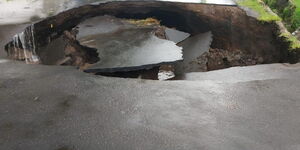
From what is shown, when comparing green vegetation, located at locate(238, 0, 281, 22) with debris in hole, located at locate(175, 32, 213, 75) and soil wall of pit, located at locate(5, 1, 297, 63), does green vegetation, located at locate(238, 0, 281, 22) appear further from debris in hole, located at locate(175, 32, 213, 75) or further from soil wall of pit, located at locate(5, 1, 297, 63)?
debris in hole, located at locate(175, 32, 213, 75)

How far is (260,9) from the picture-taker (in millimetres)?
7582

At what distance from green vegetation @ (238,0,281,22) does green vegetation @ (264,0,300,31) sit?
2754 millimetres

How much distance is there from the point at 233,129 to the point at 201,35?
16.2 ft

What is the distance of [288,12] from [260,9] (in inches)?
148

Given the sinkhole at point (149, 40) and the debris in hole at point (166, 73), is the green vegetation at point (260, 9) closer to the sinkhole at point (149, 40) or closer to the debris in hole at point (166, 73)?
the sinkhole at point (149, 40)

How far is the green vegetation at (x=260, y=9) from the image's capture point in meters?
7.05

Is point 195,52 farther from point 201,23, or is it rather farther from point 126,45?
point 126,45

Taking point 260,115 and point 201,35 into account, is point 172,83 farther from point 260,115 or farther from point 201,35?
point 201,35

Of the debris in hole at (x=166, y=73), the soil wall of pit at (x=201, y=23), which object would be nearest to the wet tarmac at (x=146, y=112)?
the debris in hole at (x=166, y=73)

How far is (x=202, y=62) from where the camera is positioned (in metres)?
7.34

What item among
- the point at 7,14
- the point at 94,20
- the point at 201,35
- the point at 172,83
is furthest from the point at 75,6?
the point at 172,83

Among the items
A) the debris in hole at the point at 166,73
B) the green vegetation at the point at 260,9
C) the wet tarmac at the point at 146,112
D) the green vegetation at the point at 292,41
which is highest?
the green vegetation at the point at 260,9

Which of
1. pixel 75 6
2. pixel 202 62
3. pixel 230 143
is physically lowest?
pixel 202 62

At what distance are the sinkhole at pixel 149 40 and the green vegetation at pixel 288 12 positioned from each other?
3.40 meters
